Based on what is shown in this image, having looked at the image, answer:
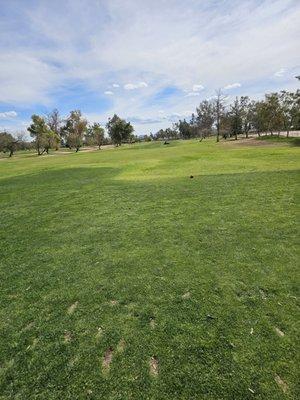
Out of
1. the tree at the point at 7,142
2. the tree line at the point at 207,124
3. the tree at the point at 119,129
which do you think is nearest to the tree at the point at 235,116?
the tree line at the point at 207,124

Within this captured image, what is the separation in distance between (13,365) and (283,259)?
216 inches

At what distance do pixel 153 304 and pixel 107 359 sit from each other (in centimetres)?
138

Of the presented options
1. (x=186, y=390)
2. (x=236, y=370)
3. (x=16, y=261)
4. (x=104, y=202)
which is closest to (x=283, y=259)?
(x=236, y=370)

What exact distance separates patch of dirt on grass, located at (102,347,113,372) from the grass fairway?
0.03 meters

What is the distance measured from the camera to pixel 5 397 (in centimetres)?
381

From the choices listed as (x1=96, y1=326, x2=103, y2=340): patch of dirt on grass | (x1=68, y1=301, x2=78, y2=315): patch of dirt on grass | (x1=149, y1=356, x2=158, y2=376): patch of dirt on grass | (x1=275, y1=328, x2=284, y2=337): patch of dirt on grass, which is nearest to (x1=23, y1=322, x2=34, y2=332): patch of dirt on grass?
(x1=68, y1=301, x2=78, y2=315): patch of dirt on grass

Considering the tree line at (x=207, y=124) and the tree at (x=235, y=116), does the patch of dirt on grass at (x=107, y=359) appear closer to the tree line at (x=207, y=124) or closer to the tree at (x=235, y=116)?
the tree line at (x=207, y=124)

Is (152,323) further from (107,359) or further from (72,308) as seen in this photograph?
(72,308)

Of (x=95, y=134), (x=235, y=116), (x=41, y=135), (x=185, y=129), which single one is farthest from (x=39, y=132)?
(x=185, y=129)

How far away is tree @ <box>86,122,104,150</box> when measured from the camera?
100 meters

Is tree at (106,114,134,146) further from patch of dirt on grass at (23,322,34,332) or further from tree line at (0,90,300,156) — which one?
patch of dirt on grass at (23,322,34,332)

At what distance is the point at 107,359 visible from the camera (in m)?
4.30

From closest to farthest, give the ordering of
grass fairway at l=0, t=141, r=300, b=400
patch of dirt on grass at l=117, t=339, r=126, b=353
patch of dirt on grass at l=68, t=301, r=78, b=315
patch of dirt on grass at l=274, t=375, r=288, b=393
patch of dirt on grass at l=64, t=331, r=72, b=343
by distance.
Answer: patch of dirt on grass at l=274, t=375, r=288, b=393, grass fairway at l=0, t=141, r=300, b=400, patch of dirt on grass at l=117, t=339, r=126, b=353, patch of dirt on grass at l=64, t=331, r=72, b=343, patch of dirt on grass at l=68, t=301, r=78, b=315

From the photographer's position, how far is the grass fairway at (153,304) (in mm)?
3930
